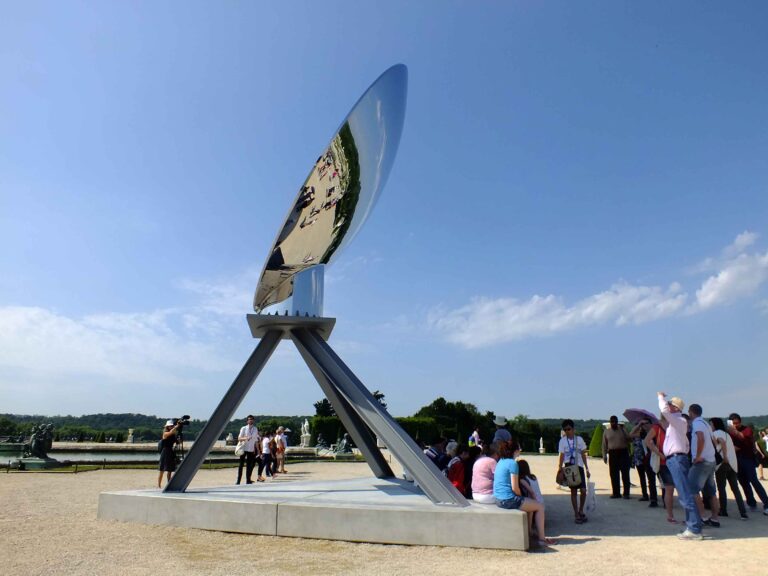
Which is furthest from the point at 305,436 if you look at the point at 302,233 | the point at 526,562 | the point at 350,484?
the point at 526,562

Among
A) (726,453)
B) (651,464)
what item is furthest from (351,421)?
(726,453)

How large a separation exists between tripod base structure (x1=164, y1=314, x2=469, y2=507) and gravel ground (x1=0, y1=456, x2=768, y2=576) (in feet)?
3.57

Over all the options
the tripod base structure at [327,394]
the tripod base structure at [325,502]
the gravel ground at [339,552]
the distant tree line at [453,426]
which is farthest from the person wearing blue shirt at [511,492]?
the distant tree line at [453,426]

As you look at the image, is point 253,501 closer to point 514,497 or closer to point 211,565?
point 211,565

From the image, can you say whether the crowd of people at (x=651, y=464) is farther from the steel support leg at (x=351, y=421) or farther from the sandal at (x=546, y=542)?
the steel support leg at (x=351, y=421)

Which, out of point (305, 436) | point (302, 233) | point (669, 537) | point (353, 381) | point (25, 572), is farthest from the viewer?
point (305, 436)

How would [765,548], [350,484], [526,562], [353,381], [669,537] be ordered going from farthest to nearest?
1. [350,484]
2. [353,381]
3. [669,537]
4. [765,548]
5. [526,562]

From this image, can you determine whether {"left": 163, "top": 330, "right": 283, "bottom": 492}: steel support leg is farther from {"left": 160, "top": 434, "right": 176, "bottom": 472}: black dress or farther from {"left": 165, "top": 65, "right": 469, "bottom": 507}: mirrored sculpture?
{"left": 160, "top": 434, "right": 176, "bottom": 472}: black dress

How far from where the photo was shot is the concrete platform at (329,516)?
7016mm

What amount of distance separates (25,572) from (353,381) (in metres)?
5.17

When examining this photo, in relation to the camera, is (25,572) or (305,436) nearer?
(25,572)

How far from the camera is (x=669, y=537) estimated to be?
7.75 meters

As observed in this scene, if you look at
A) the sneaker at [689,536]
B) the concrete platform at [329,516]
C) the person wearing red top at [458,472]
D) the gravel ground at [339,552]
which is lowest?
the gravel ground at [339,552]

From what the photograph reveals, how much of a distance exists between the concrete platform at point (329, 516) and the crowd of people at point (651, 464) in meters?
0.53
